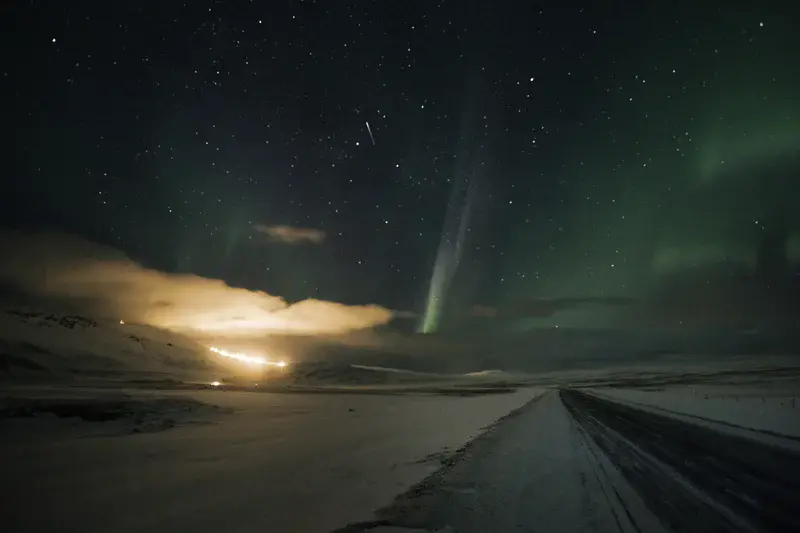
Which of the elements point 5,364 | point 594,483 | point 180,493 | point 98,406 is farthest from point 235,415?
point 5,364

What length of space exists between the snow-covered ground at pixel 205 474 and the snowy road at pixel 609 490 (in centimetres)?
128

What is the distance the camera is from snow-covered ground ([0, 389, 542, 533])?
9.20 metres

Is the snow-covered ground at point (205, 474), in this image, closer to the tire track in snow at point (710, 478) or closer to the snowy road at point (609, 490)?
the snowy road at point (609, 490)

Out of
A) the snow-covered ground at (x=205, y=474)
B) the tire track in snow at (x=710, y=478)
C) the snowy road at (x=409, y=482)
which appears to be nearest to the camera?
the tire track in snow at (x=710, y=478)

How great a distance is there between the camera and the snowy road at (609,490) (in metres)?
8.02

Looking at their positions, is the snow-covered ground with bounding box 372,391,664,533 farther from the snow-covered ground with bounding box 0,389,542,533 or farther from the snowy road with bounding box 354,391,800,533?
the snow-covered ground with bounding box 0,389,542,533

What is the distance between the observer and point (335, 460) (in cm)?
1611

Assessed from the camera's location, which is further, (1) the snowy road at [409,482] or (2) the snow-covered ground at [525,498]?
(1) the snowy road at [409,482]

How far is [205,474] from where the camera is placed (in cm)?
1372

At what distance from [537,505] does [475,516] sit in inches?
56.5

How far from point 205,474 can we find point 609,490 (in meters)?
10.1

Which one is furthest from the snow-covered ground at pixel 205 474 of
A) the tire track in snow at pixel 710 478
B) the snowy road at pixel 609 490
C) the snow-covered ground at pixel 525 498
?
the tire track in snow at pixel 710 478

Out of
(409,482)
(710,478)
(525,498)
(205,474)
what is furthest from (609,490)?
(205,474)

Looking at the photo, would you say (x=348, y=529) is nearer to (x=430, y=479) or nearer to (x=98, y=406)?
(x=430, y=479)
